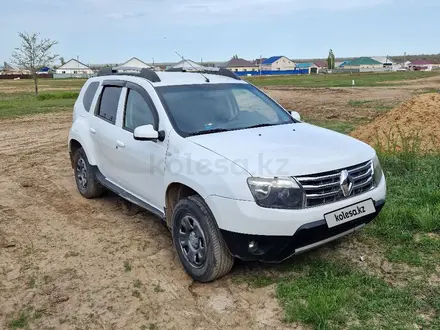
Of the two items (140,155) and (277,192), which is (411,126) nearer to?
(140,155)

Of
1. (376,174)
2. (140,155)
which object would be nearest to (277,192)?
(376,174)

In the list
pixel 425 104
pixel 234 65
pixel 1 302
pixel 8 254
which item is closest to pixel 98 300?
pixel 1 302

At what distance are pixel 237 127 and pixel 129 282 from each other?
5.85 feet

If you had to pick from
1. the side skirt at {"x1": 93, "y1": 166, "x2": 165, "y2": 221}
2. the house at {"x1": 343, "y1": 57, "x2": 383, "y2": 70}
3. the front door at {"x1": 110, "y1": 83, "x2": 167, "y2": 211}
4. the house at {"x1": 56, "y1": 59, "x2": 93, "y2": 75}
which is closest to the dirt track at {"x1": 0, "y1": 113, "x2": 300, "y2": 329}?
the side skirt at {"x1": 93, "y1": 166, "x2": 165, "y2": 221}

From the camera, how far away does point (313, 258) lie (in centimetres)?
401

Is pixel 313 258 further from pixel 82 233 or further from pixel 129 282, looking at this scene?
pixel 82 233

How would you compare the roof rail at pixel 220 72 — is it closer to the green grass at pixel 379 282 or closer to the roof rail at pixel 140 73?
the roof rail at pixel 140 73

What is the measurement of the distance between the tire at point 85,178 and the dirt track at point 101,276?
165mm

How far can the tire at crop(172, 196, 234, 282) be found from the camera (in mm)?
3484

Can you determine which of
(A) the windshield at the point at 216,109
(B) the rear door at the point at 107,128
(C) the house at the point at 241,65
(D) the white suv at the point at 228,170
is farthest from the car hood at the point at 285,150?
(C) the house at the point at 241,65

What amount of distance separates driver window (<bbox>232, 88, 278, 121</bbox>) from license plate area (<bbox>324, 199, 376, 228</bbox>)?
59.7 inches

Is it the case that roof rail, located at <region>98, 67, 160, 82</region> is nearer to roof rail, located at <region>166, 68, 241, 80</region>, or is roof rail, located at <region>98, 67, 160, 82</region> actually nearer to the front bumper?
roof rail, located at <region>166, 68, 241, 80</region>

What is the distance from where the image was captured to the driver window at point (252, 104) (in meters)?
4.71

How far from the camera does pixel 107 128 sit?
5137 mm
